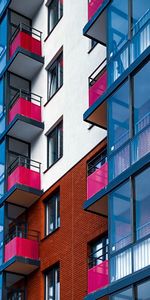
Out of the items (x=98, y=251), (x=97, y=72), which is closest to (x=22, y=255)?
(x=98, y=251)

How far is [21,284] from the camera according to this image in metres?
30.5

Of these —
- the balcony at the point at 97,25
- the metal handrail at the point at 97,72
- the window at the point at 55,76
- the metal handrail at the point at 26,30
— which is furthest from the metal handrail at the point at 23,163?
the balcony at the point at 97,25

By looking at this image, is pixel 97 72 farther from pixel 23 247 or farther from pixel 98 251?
pixel 23 247

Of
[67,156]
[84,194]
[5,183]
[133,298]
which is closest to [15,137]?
[5,183]

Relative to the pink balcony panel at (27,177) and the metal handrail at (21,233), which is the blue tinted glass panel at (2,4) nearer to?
the pink balcony panel at (27,177)

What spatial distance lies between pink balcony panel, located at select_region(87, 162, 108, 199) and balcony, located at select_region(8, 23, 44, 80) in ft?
29.6

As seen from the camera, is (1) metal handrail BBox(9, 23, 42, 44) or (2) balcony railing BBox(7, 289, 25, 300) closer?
(2) balcony railing BBox(7, 289, 25, 300)

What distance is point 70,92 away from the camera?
2931 cm

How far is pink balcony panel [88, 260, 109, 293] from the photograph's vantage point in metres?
22.9

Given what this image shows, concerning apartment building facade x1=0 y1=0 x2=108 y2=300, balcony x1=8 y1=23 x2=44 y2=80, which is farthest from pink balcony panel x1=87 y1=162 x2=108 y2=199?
balcony x1=8 y1=23 x2=44 y2=80

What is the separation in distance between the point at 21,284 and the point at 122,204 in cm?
1016

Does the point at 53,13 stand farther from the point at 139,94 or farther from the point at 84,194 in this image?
the point at 139,94

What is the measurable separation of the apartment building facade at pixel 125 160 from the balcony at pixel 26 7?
32.6ft

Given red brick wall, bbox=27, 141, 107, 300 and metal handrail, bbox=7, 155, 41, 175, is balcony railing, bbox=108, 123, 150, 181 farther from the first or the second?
metal handrail, bbox=7, 155, 41, 175
